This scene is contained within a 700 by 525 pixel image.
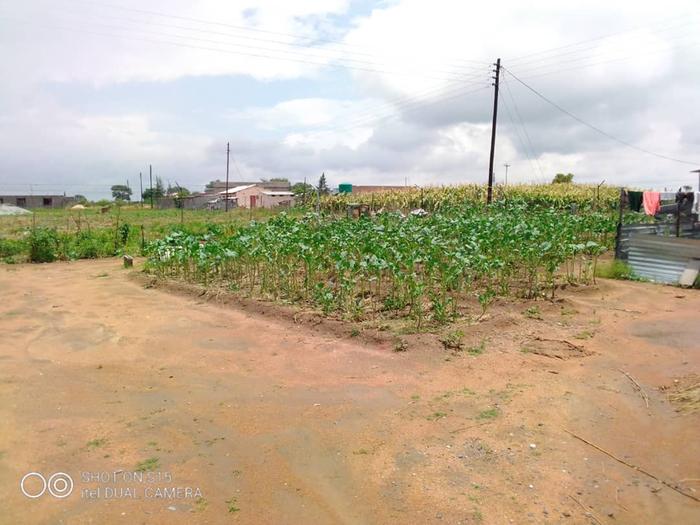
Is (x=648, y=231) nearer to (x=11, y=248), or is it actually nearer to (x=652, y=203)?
(x=652, y=203)

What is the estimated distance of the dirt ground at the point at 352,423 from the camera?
141 inches

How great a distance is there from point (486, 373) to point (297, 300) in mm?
4218

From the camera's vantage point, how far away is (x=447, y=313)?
8.16m

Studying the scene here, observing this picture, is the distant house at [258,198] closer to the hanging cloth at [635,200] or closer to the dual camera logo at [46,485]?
the hanging cloth at [635,200]

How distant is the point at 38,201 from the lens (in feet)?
197

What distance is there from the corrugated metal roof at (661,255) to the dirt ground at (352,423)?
3056 millimetres

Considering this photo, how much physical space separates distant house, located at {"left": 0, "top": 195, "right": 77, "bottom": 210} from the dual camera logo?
63080 mm

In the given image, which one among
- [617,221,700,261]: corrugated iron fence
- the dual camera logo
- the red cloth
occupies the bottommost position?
the dual camera logo

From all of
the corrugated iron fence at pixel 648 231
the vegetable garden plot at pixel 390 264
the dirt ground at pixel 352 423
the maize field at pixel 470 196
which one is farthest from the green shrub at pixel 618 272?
the maize field at pixel 470 196

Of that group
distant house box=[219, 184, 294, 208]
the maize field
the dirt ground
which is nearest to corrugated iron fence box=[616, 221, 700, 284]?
the dirt ground

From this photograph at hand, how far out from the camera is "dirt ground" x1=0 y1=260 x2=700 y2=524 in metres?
3.57

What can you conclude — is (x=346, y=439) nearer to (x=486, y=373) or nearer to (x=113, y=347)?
(x=486, y=373)

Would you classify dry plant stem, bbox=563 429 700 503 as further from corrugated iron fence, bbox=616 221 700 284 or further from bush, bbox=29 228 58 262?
bush, bbox=29 228 58 262

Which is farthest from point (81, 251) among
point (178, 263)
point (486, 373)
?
point (486, 373)
